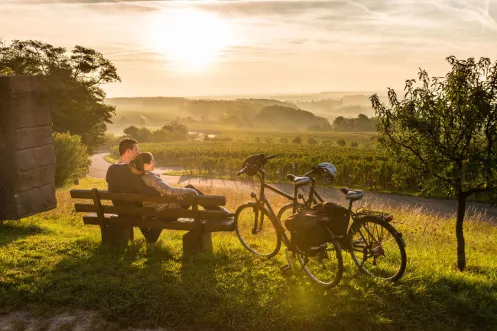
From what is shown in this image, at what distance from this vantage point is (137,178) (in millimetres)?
7098

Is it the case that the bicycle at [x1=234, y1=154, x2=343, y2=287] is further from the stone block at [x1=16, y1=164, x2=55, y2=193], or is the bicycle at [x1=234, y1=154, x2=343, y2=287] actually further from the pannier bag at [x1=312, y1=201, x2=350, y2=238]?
the stone block at [x1=16, y1=164, x2=55, y2=193]

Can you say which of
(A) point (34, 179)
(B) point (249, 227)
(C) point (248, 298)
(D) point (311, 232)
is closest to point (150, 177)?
(B) point (249, 227)

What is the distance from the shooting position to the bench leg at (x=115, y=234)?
7734 millimetres

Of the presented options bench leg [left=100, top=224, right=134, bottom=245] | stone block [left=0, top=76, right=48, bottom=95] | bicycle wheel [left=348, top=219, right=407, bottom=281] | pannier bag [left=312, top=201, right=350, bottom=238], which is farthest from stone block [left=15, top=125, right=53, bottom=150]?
bicycle wheel [left=348, top=219, right=407, bottom=281]

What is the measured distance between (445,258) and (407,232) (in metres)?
4.08

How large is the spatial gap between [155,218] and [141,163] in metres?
1.24

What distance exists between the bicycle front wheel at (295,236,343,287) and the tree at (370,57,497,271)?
10.5ft

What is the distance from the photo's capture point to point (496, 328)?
209 inches

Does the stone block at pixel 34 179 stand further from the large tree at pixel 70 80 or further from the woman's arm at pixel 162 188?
the large tree at pixel 70 80

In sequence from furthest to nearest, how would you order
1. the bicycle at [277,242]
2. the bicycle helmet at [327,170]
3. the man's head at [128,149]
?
the man's head at [128,149]
the bicycle helmet at [327,170]
the bicycle at [277,242]

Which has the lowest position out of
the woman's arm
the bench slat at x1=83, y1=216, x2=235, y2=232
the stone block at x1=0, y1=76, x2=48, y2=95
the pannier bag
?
the bench slat at x1=83, y1=216, x2=235, y2=232

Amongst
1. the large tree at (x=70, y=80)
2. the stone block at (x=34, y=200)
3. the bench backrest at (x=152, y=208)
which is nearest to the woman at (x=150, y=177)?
the bench backrest at (x=152, y=208)

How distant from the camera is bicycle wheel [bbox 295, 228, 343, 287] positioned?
226 inches

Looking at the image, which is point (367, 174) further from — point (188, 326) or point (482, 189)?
point (188, 326)
